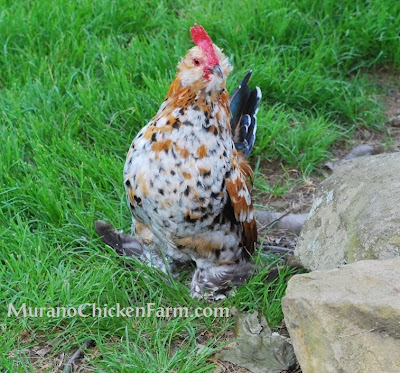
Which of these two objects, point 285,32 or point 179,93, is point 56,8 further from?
point 179,93

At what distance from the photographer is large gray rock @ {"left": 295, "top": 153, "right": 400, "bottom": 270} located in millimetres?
2875

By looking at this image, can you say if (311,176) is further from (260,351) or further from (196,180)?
(260,351)

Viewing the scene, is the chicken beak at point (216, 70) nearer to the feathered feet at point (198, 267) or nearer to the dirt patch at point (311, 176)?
the feathered feet at point (198, 267)

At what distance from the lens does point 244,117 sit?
398 centimetres

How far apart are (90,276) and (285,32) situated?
2606mm

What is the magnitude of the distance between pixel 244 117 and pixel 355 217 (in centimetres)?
115

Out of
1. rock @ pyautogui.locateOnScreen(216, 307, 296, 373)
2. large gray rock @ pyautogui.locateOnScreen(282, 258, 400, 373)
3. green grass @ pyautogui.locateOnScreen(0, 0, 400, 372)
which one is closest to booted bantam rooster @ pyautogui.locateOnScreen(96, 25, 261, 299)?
green grass @ pyautogui.locateOnScreen(0, 0, 400, 372)

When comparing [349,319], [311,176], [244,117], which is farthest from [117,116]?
[349,319]

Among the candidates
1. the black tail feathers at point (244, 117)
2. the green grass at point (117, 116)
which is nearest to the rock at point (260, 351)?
the green grass at point (117, 116)

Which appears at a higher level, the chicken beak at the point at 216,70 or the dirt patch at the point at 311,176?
the chicken beak at the point at 216,70

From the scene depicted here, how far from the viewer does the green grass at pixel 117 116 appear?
3.24 meters

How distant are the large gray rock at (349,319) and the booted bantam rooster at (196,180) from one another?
0.83m

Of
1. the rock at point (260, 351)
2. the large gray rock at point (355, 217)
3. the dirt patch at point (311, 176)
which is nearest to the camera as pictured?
the large gray rock at point (355, 217)

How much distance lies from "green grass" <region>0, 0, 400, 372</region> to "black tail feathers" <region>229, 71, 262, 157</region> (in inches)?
18.3
